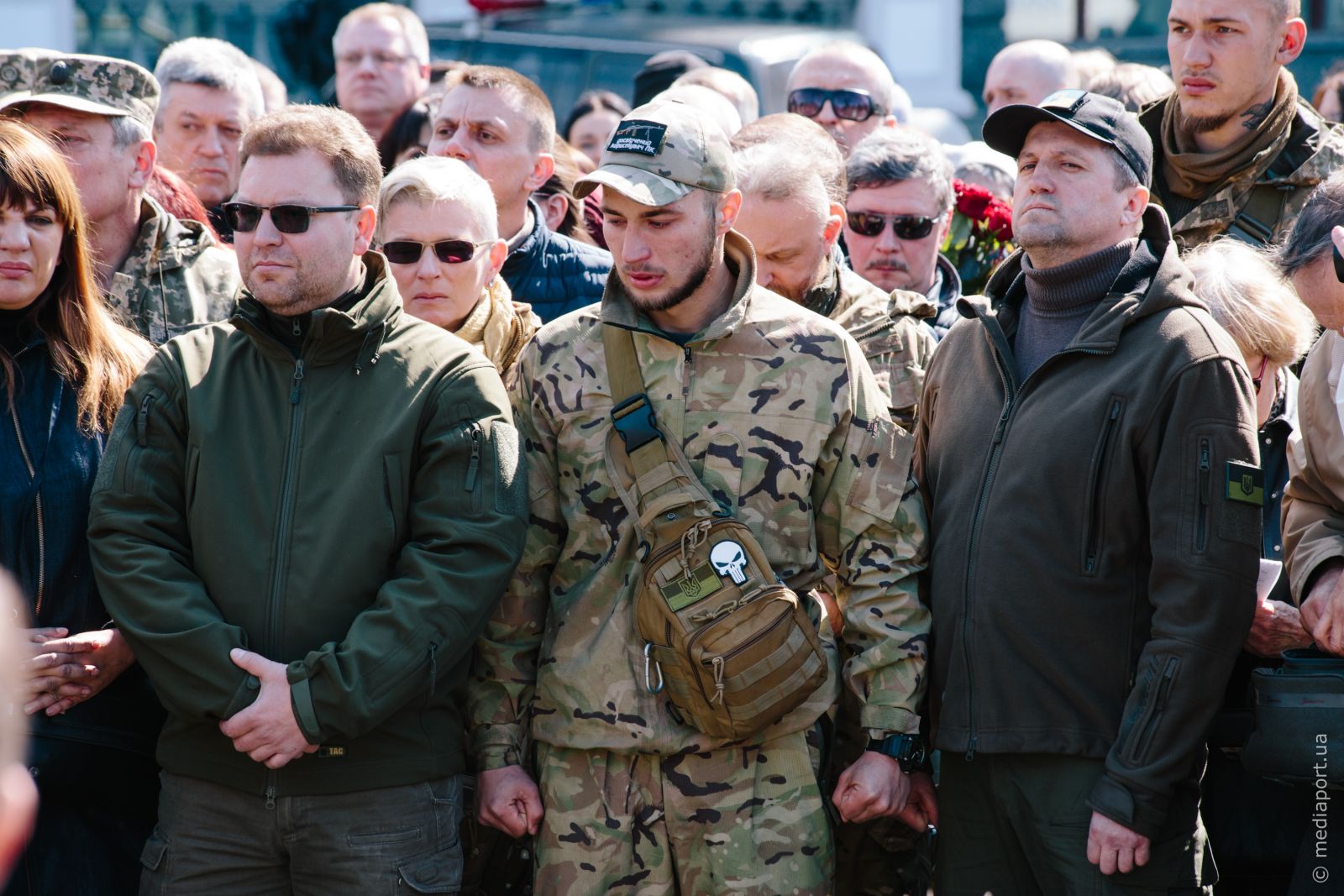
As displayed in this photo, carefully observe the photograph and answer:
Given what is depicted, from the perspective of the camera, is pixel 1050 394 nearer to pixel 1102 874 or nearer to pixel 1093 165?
pixel 1093 165

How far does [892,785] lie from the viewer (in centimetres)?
343

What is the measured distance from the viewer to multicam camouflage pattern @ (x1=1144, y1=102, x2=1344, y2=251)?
15.8ft

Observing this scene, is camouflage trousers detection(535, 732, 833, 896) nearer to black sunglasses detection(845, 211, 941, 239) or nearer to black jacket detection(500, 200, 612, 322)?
black jacket detection(500, 200, 612, 322)

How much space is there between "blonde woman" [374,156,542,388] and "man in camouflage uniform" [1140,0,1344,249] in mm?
2224

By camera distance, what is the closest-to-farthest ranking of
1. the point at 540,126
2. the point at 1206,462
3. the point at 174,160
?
the point at 1206,462 < the point at 540,126 < the point at 174,160

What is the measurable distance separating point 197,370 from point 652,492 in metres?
1.04

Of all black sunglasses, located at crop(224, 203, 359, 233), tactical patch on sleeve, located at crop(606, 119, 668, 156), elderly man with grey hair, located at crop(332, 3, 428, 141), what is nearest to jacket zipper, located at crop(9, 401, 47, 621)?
black sunglasses, located at crop(224, 203, 359, 233)

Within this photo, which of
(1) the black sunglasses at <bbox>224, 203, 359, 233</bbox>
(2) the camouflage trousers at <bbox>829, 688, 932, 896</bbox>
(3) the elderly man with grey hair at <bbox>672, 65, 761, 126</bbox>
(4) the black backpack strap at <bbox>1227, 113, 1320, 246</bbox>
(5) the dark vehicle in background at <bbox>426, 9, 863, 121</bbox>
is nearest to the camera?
(1) the black sunglasses at <bbox>224, 203, 359, 233</bbox>

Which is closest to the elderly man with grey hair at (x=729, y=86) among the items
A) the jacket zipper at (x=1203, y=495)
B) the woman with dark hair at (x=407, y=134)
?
the woman with dark hair at (x=407, y=134)

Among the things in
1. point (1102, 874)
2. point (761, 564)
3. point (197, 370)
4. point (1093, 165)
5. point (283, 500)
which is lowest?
point (1102, 874)

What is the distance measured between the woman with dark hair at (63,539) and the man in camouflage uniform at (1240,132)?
10.7 feet

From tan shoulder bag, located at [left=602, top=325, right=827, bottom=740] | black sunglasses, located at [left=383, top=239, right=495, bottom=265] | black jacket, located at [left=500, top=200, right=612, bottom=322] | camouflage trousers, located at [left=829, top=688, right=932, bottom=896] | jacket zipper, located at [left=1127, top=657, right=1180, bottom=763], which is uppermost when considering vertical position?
black sunglasses, located at [left=383, top=239, right=495, bottom=265]

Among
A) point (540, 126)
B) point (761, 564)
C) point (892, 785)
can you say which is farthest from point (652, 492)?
point (540, 126)

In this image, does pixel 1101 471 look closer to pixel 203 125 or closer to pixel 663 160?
pixel 663 160
